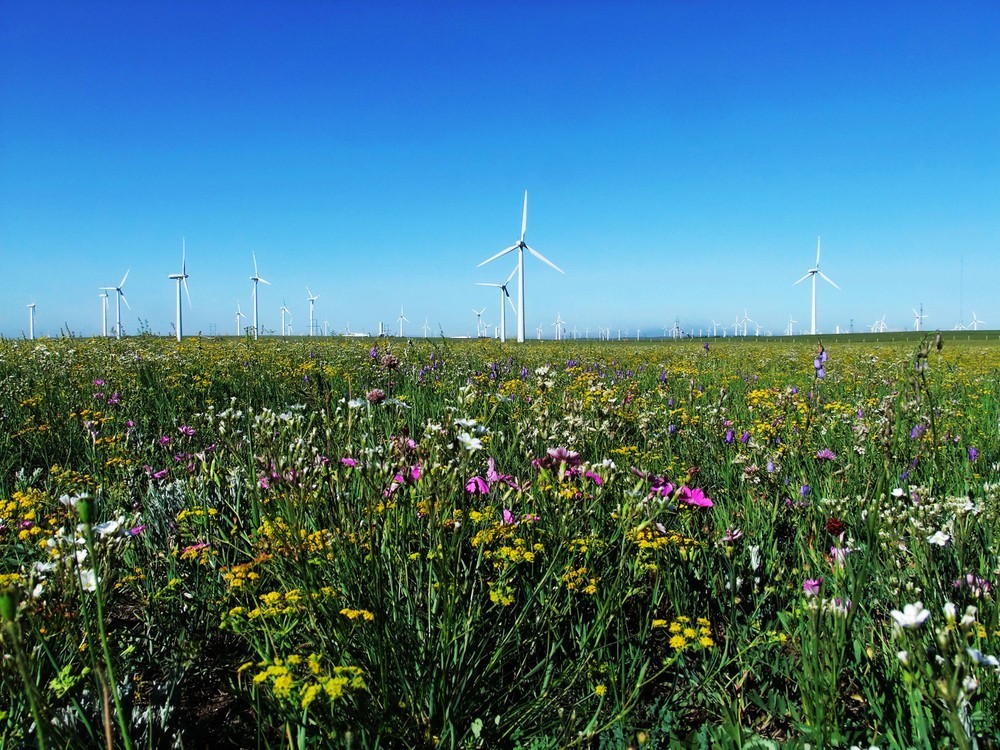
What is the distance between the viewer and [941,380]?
7965 mm

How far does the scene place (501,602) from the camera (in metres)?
1.92

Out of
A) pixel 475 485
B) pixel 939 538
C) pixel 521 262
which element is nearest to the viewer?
pixel 939 538

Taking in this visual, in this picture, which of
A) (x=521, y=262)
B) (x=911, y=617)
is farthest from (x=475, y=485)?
(x=521, y=262)

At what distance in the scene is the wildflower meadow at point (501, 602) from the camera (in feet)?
5.59

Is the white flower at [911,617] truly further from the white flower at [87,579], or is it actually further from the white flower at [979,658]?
the white flower at [87,579]

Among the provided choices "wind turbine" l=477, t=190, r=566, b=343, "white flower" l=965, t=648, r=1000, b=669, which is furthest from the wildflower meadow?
"wind turbine" l=477, t=190, r=566, b=343

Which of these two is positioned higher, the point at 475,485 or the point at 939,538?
the point at 475,485

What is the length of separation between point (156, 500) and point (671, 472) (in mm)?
2985

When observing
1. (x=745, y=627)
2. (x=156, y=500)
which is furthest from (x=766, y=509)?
(x=156, y=500)

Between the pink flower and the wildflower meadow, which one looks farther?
the pink flower

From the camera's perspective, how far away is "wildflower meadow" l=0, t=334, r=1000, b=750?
171 centimetres

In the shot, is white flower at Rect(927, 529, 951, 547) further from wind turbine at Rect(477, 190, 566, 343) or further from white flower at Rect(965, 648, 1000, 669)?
wind turbine at Rect(477, 190, 566, 343)

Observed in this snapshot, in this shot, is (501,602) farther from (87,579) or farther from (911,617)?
(87,579)

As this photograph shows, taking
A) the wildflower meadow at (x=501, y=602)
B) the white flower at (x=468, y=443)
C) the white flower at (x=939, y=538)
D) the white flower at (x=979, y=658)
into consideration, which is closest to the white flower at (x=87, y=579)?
the wildflower meadow at (x=501, y=602)
